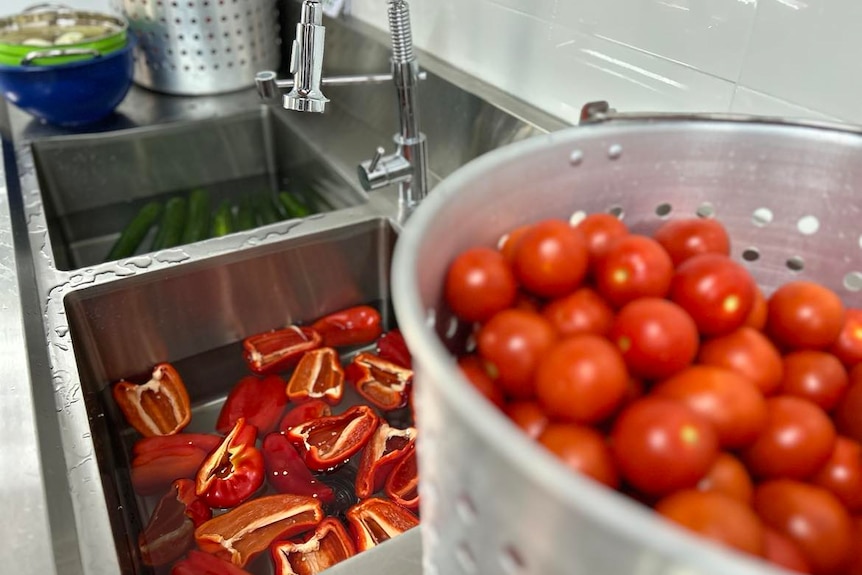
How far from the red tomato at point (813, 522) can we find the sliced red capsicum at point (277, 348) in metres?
0.65

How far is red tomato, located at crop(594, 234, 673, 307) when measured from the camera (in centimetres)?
37

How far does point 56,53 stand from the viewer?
3.53 feet

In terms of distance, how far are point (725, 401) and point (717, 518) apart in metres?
0.07

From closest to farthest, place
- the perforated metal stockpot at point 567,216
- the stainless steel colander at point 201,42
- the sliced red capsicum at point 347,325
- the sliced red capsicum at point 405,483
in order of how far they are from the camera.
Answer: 1. the perforated metal stockpot at point 567,216
2. the sliced red capsicum at point 405,483
3. the sliced red capsicum at point 347,325
4. the stainless steel colander at point 201,42

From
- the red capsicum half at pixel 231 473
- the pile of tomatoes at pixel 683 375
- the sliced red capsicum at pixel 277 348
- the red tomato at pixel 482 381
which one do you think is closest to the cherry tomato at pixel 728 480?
the pile of tomatoes at pixel 683 375

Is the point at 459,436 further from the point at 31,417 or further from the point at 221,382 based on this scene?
the point at 221,382

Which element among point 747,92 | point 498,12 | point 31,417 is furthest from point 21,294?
point 747,92

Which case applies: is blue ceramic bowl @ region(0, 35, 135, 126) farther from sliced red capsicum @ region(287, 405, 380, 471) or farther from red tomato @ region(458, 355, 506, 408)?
red tomato @ region(458, 355, 506, 408)

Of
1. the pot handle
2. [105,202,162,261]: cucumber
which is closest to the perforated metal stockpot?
[105,202,162,261]: cucumber

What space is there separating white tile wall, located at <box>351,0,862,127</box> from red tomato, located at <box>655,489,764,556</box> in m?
0.42

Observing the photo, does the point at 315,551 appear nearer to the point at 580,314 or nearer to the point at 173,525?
the point at 173,525

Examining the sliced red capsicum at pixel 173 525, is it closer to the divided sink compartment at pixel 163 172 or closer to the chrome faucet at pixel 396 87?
the chrome faucet at pixel 396 87

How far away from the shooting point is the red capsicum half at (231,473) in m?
0.69

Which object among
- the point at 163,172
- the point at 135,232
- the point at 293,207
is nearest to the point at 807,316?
the point at 293,207
